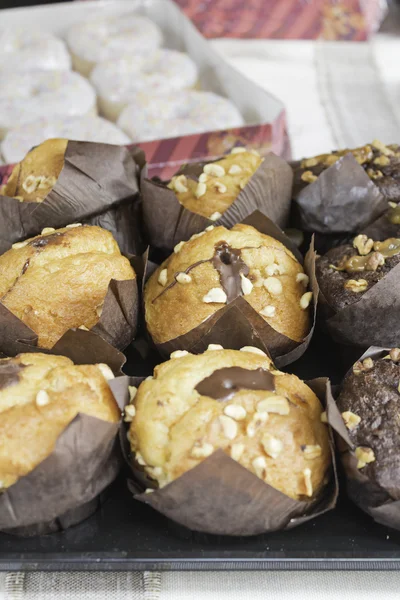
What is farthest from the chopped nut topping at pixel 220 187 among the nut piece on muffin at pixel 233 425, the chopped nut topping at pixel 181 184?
the nut piece on muffin at pixel 233 425

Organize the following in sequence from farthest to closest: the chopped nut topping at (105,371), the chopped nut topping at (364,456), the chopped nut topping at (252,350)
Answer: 1. the chopped nut topping at (252,350)
2. the chopped nut topping at (105,371)
3. the chopped nut topping at (364,456)

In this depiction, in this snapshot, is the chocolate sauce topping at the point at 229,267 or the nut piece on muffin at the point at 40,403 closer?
the nut piece on muffin at the point at 40,403

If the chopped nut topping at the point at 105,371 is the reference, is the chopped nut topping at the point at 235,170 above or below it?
above

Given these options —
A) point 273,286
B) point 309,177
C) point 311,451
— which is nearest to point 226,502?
point 311,451

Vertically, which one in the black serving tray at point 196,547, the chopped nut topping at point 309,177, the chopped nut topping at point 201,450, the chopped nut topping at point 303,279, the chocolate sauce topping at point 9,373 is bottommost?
the black serving tray at point 196,547

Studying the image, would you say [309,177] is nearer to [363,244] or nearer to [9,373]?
[363,244]

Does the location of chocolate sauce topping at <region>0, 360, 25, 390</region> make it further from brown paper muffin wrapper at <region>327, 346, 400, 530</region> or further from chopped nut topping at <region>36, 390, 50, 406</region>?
brown paper muffin wrapper at <region>327, 346, 400, 530</region>

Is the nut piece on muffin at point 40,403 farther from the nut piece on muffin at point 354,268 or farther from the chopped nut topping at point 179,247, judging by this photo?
the nut piece on muffin at point 354,268

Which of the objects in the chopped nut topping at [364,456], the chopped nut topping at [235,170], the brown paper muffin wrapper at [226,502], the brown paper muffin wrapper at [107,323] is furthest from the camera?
the chopped nut topping at [235,170]
